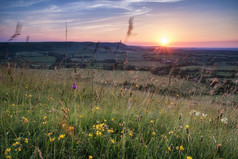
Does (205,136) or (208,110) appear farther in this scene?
(208,110)

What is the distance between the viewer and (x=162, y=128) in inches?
93.0

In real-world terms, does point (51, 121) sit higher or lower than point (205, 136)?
higher

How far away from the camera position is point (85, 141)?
175 cm

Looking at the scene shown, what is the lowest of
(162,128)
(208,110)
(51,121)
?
(208,110)

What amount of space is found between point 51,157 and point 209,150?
1940 mm

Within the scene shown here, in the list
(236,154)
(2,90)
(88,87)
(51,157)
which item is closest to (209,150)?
(236,154)

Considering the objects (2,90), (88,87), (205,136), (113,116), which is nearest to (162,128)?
(205,136)

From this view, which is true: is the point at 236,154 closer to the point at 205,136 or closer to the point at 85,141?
A: the point at 205,136

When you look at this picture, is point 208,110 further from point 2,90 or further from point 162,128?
point 2,90

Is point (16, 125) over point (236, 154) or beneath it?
over

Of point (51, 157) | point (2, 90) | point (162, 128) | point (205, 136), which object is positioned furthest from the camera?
point (2, 90)

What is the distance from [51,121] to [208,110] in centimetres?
416

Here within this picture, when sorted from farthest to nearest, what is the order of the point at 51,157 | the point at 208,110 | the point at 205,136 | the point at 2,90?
the point at 208,110
the point at 2,90
the point at 205,136
the point at 51,157

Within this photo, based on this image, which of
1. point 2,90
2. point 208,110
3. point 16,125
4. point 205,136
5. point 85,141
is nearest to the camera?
point 85,141
